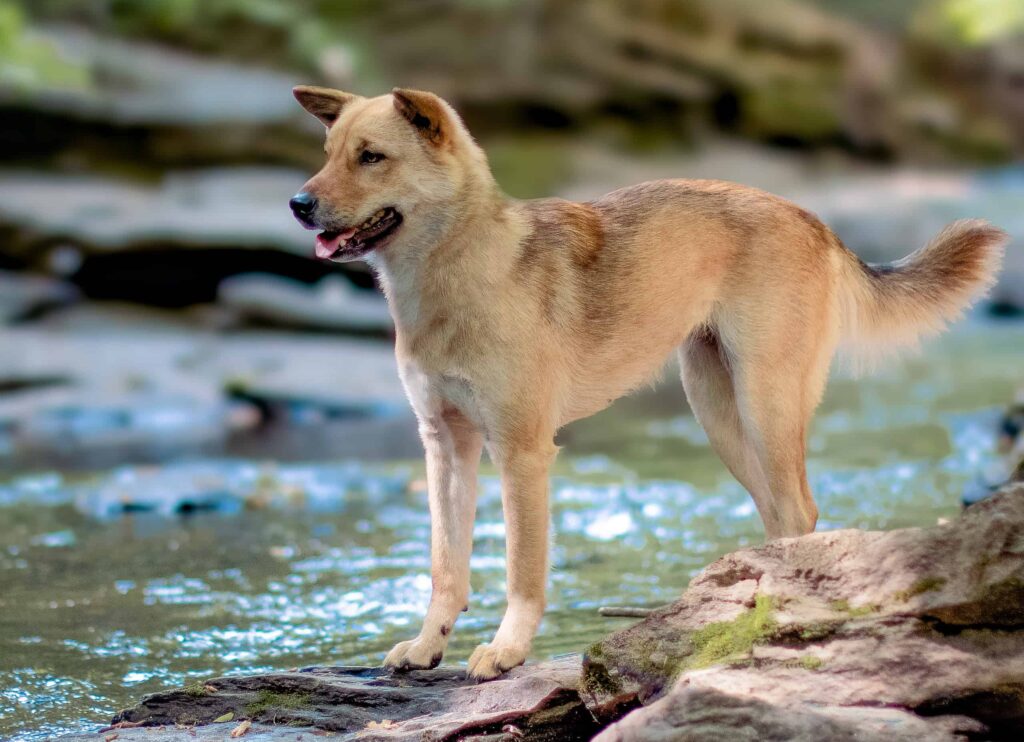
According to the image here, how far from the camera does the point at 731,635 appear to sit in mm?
3238

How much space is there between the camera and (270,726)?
3639mm

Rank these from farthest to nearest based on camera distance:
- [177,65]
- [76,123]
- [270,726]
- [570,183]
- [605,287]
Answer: [570,183], [177,65], [76,123], [605,287], [270,726]

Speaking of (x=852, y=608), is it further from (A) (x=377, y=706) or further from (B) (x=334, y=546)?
(B) (x=334, y=546)

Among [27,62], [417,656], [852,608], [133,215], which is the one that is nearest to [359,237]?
[417,656]

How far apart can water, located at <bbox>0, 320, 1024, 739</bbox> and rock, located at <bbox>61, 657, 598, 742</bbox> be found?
0.43 metres

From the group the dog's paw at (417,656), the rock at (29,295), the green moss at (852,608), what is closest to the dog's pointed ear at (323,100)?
the dog's paw at (417,656)

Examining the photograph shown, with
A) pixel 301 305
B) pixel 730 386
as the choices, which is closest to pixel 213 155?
pixel 301 305

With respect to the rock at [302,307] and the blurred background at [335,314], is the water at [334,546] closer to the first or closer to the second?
the blurred background at [335,314]

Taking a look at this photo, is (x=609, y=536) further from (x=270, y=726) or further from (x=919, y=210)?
(x=919, y=210)

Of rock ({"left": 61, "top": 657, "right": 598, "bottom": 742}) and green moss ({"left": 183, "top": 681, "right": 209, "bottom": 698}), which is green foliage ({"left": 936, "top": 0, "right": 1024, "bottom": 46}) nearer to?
rock ({"left": 61, "top": 657, "right": 598, "bottom": 742})

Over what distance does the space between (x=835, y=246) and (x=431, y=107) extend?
1593 mm

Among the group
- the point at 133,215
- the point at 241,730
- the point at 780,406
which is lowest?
the point at 241,730

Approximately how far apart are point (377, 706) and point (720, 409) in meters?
1.65

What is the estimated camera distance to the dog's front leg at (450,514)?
411 cm
